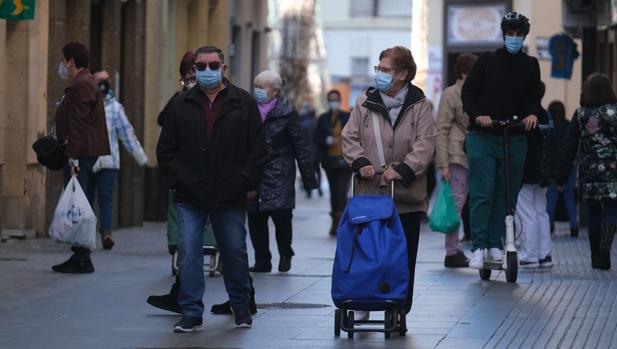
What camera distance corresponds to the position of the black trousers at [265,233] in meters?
16.6

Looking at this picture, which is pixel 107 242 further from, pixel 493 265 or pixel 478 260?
pixel 493 265

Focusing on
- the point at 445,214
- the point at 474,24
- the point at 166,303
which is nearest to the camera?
the point at 166,303

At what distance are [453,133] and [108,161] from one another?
3.89 metres

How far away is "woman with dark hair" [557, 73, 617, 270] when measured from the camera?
16688 mm

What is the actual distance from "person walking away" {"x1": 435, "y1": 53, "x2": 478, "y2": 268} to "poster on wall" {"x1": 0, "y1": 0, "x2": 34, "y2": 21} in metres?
4.40

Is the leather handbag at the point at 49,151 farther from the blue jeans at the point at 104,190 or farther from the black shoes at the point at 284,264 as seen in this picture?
the blue jeans at the point at 104,190

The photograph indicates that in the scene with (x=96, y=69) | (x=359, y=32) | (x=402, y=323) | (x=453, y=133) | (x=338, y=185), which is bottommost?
(x=402, y=323)

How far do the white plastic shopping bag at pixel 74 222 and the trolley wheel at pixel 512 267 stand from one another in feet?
11.6

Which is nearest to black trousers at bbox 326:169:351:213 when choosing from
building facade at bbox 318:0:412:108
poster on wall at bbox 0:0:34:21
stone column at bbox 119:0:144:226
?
stone column at bbox 119:0:144:226

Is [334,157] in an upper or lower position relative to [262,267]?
upper

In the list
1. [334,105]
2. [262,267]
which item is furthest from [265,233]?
[334,105]

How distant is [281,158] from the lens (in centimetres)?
1653

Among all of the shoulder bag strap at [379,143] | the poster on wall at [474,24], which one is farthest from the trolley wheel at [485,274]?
the poster on wall at [474,24]

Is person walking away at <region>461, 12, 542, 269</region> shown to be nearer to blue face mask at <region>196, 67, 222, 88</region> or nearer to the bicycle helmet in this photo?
the bicycle helmet
